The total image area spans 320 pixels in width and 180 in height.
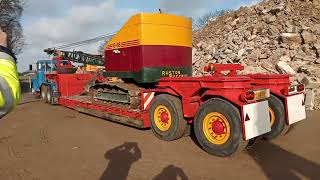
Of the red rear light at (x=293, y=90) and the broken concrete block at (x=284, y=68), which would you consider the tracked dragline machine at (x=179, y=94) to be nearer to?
the red rear light at (x=293, y=90)

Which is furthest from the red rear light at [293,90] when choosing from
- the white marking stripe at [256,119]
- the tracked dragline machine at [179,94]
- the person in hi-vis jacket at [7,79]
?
the person in hi-vis jacket at [7,79]

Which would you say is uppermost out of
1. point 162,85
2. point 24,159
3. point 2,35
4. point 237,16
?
point 237,16

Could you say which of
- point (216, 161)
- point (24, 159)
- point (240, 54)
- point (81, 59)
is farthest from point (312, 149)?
point (81, 59)

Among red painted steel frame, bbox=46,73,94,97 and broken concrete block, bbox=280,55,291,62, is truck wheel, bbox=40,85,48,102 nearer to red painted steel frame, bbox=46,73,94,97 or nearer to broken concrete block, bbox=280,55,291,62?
red painted steel frame, bbox=46,73,94,97

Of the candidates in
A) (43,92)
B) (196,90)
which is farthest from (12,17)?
(196,90)

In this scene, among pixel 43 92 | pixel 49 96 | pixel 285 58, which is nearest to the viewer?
pixel 285 58

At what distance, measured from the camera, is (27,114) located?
41.8 ft

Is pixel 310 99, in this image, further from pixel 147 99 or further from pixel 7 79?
pixel 7 79

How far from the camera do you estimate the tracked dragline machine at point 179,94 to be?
20.4ft

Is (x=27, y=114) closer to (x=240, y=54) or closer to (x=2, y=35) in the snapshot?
(x=240, y=54)

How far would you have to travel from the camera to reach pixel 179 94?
7422 millimetres

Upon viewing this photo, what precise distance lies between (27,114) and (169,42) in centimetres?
666

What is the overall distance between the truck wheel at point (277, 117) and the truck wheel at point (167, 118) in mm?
1939

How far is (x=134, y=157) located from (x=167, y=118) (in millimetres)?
1442
